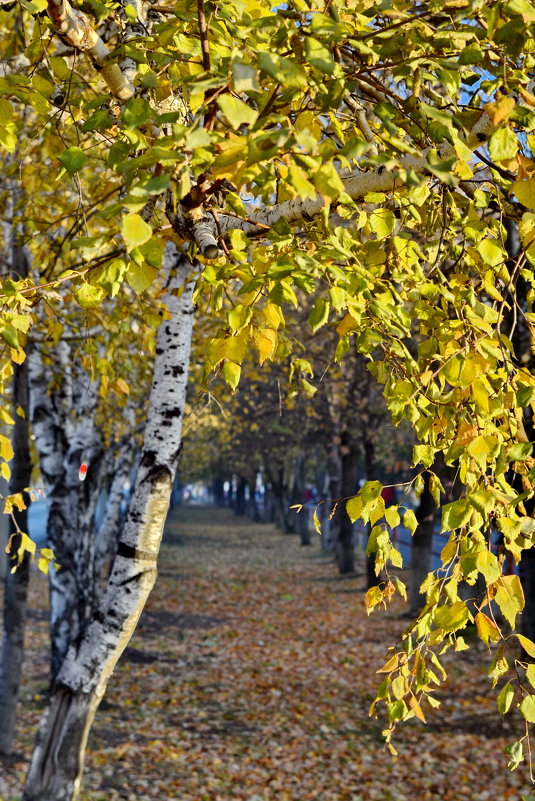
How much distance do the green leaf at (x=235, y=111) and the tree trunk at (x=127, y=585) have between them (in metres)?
3.85

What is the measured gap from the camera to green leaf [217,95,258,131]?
1.73m

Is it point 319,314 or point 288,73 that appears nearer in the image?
point 288,73

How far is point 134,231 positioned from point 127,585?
13.2 feet

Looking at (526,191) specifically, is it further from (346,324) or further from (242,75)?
(242,75)

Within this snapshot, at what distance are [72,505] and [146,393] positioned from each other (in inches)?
243

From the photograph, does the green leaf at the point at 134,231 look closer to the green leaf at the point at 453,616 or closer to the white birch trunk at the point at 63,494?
the green leaf at the point at 453,616

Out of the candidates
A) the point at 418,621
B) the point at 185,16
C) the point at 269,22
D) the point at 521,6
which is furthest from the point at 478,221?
the point at 418,621

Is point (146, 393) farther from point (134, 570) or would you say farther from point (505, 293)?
point (505, 293)

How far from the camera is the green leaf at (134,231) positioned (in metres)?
1.81

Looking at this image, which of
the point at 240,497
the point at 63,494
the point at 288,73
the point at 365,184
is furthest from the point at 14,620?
the point at 240,497

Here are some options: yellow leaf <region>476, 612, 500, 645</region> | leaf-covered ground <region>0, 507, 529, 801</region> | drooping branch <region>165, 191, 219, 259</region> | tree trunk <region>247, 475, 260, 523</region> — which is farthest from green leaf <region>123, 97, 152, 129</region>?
tree trunk <region>247, 475, 260, 523</region>

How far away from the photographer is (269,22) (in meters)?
1.98

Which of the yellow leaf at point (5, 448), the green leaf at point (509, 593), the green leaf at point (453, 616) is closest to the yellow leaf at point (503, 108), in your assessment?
the green leaf at point (509, 593)

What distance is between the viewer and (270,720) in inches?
434
